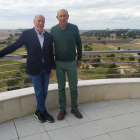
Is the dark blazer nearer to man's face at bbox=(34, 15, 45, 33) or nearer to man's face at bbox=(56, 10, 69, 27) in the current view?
man's face at bbox=(34, 15, 45, 33)

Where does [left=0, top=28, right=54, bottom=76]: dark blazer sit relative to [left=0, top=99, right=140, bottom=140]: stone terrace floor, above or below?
above

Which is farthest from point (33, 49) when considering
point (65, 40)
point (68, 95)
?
point (68, 95)

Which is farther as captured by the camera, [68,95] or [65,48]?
[68,95]

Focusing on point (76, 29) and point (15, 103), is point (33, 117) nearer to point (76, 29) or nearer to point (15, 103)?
point (15, 103)

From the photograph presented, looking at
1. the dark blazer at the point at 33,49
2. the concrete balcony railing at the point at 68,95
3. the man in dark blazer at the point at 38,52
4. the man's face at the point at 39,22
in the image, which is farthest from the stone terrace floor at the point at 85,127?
the man's face at the point at 39,22

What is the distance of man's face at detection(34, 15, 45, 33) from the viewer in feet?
7.58

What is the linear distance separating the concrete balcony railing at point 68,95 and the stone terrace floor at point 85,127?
0.14 metres

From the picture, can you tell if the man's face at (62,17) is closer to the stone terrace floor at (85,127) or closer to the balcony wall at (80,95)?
the balcony wall at (80,95)

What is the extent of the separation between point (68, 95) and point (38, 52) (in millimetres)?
1203

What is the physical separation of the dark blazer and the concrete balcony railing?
23.7 inches

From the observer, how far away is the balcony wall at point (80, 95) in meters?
2.64

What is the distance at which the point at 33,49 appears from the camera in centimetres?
233

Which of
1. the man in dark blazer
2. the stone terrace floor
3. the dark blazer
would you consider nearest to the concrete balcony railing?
the stone terrace floor

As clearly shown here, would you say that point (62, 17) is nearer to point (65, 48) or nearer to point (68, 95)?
point (65, 48)
